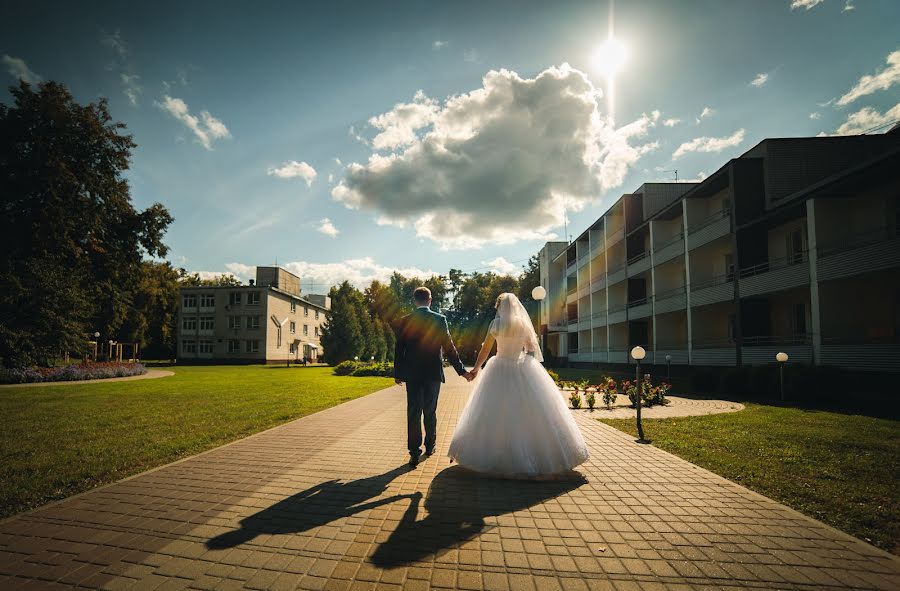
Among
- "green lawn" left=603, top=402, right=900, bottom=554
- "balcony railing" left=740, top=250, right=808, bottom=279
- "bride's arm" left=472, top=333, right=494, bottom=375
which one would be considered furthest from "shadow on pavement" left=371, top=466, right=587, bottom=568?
"balcony railing" left=740, top=250, right=808, bottom=279

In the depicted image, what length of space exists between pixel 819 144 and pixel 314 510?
81.3 feet

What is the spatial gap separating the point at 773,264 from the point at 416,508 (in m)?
21.0

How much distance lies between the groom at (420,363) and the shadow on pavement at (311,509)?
3.16 feet

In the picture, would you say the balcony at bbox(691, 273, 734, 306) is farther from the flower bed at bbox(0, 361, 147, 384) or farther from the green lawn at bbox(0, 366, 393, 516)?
the flower bed at bbox(0, 361, 147, 384)

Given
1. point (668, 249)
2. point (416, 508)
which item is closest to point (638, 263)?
point (668, 249)

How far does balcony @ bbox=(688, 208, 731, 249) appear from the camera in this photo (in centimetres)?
1984

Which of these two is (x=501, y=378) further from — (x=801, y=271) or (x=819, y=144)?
(x=819, y=144)

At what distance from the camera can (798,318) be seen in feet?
58.8

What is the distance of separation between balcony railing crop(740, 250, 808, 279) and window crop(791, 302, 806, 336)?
6.02ft

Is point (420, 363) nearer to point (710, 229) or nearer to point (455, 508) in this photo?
point (455, 508)

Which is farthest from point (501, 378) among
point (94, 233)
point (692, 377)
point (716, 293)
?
point (94, 233)

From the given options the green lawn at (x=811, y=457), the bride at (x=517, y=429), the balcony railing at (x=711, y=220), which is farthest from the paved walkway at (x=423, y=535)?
the balcony railing at (x=711, y=220)

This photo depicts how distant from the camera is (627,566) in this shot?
9.27 ft

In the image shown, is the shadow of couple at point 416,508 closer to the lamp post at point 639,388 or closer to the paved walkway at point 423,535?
the paved walkway at point 423,535
